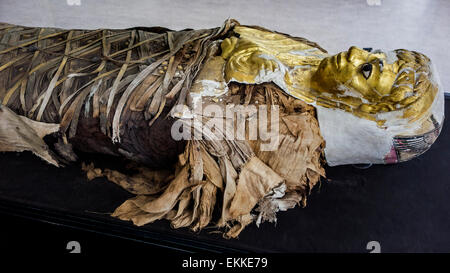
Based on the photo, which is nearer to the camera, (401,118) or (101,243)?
(401,118)

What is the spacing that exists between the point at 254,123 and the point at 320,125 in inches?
10.6

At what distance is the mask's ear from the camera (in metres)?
1.83

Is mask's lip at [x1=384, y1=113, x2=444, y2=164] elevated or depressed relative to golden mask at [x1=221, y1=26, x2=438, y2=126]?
depressed

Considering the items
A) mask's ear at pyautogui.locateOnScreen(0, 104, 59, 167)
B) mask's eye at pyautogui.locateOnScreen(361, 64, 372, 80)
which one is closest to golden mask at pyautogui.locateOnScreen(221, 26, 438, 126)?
mask's eye at pyautogui.locateOnScreen(361, 64, 372, 80)

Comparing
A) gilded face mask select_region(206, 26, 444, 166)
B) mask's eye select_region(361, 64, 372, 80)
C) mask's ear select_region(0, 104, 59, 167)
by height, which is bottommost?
mask's ear select_region(0, 104, 59, 167)

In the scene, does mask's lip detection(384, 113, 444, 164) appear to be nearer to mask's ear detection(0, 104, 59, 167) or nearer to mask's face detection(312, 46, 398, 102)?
mask's face detection(312, 46, 398, 102)

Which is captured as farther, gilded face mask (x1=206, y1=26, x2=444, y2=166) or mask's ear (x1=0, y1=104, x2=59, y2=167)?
mask's ear (x1=0, y1=104, x2=59, y2=167)

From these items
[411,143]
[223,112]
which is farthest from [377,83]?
[223,112]

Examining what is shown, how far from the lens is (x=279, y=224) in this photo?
6.07ft

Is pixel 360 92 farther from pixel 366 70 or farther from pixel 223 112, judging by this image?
pixel 223 112

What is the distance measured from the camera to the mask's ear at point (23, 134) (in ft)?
6.00

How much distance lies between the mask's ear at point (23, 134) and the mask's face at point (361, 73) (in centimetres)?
118
